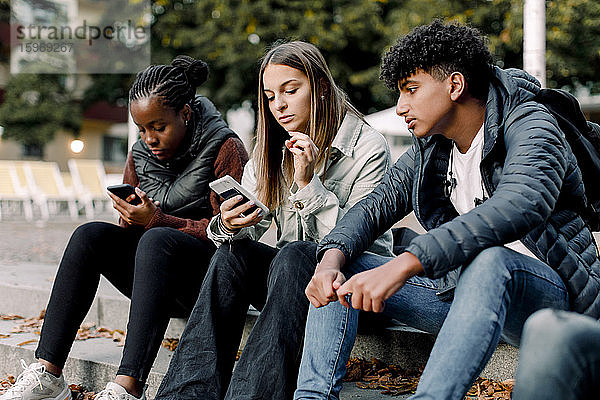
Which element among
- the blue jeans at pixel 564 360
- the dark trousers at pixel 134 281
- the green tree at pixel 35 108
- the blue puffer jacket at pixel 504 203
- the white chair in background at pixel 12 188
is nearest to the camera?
the blue jeans at pixel 564 360

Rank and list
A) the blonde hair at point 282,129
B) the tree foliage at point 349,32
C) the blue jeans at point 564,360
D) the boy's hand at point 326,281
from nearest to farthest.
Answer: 1. the blue jeans at point 564,360
2. the boy's hand at point 326,281
3. the blonde hair at point 282,129
4. the tree foliage at point 349,32

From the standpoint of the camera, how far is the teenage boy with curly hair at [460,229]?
1.91 m

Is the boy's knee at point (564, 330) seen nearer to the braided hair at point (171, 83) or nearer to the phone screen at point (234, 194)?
the phone screen at point (234, 194)

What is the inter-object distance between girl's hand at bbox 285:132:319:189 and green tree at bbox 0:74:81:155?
22.7 meters

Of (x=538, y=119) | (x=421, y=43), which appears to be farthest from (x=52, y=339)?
(x=538, y=119)

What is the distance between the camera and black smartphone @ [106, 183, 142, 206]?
302 cm

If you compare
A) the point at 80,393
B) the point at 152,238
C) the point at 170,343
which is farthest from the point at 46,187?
the point at 152,238

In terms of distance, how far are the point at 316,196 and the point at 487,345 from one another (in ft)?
3.38

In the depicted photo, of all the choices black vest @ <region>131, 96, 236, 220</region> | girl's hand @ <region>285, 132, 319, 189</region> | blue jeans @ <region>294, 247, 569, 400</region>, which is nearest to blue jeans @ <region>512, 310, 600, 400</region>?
blue jeans @ <region>294, 247, 569, 400</region>

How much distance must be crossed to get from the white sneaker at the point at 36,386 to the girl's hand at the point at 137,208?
74cm

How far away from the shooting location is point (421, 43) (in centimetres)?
231

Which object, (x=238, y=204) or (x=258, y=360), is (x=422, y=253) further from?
(x=238, y=204)

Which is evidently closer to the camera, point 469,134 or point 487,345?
point 487,345

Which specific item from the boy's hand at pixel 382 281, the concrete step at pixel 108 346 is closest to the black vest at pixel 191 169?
the concrete step at pixel 108 346
